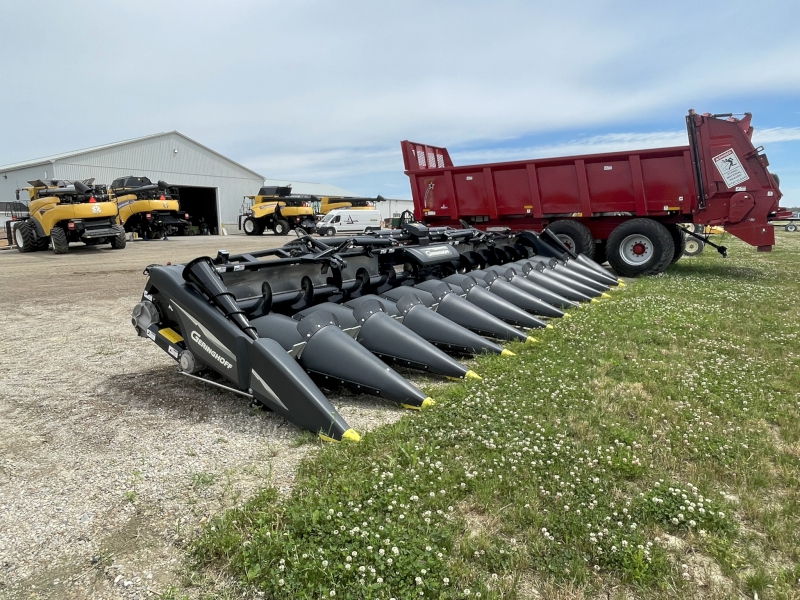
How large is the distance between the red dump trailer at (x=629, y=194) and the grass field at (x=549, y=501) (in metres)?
6.37

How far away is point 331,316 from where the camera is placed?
4258mm

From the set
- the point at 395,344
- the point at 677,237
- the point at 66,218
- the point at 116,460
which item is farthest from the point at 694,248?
the point at 66,218

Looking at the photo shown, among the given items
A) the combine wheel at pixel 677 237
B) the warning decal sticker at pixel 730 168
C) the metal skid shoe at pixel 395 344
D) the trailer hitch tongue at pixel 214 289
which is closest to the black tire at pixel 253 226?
the combine wheel at pixel 677 237

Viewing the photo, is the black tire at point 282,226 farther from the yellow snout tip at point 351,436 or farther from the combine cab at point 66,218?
the yellow snout tip at point 351,436

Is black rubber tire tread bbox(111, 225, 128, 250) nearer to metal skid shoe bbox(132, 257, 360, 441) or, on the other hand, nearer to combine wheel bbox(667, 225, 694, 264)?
metal skid shoe bbox(132, 257, 360, 441)

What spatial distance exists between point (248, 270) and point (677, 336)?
4.30 m

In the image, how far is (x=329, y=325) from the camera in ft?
13.6

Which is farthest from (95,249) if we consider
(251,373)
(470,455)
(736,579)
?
(736,579)

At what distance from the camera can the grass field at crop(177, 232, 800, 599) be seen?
2.10 meters

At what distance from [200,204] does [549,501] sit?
42.2m

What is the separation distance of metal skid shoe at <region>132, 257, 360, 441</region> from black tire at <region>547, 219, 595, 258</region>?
8.65 metres

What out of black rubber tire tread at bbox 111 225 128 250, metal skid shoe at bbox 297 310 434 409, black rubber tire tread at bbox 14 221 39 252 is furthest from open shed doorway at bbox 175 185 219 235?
metal skid shoe at bbox 297 310 434 409

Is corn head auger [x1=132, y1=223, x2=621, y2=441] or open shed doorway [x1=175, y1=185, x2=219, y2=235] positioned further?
open shed doorway [x1=175, y1=185, x2=219, y2=235]

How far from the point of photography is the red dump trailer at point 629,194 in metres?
9.70
